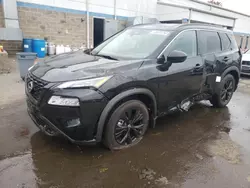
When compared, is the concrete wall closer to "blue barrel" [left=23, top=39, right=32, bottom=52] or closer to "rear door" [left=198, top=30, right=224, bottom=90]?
"blue barrel" [left=23, top=39, right=32, bottom=52]

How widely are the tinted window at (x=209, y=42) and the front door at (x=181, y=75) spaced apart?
20 centimetres

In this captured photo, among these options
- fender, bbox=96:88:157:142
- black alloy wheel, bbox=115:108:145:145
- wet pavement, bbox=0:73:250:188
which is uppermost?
fender, bbox=96:88:157:142

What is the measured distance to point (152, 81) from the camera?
313 centimetres

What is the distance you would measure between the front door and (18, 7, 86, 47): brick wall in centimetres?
971

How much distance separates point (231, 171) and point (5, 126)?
3547 mm

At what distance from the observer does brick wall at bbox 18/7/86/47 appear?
1102cm

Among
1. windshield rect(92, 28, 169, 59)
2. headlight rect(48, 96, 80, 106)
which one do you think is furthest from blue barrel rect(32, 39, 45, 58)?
headlight rect(48, 96, 80, 106)

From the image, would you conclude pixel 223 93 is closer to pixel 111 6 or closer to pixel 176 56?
pixel 176 56

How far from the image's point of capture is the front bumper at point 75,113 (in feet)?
8.32

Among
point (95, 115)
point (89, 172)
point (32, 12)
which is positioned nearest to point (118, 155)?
point (89, 172)

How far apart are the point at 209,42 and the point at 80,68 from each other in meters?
2.79

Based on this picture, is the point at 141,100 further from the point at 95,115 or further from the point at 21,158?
the point at 21,158

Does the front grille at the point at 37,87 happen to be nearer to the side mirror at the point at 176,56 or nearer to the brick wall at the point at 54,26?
the side mirror at the point at 176,56

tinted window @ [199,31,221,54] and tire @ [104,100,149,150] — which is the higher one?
tinted window @ [199,31,221,54]
